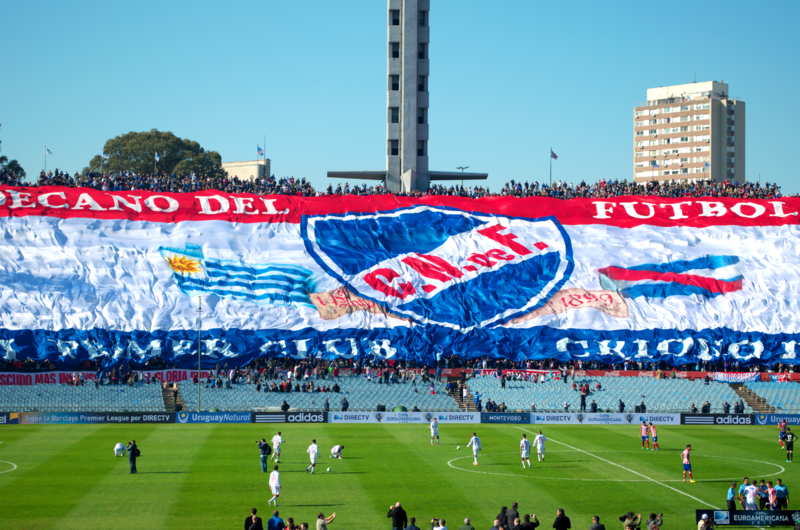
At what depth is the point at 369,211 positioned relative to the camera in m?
65.6

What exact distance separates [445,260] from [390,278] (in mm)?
4507

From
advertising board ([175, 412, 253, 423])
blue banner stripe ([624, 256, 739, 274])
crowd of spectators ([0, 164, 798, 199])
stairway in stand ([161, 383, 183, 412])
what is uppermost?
crowd of spectators ([0, 164, 798, 199])

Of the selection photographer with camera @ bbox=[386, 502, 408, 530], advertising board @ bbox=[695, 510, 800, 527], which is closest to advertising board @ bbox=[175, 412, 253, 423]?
photographer with camera @ bbox=[386, 502, 408, 530]

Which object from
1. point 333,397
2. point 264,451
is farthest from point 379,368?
point 264,451

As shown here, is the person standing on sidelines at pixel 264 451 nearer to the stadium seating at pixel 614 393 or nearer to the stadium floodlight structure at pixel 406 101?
the stadium seating at pixel 614 393

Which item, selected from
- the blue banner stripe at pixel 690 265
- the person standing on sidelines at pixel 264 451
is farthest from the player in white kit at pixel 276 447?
the blue banner stripe at pixel 690 265

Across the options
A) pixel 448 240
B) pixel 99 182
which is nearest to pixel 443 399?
pixel 448 240

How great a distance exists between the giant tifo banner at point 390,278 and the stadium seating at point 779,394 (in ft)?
26.9

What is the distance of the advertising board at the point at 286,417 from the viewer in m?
57.0

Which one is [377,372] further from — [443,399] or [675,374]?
[675,374]

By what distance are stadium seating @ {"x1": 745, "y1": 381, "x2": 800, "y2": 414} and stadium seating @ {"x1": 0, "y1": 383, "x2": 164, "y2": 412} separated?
47.3 m

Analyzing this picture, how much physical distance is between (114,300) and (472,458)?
28790 millimetres

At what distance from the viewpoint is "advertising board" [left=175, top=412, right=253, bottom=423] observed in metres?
56.0

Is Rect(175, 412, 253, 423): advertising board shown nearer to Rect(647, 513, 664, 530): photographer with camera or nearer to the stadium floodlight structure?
the stadium floodlight structure
